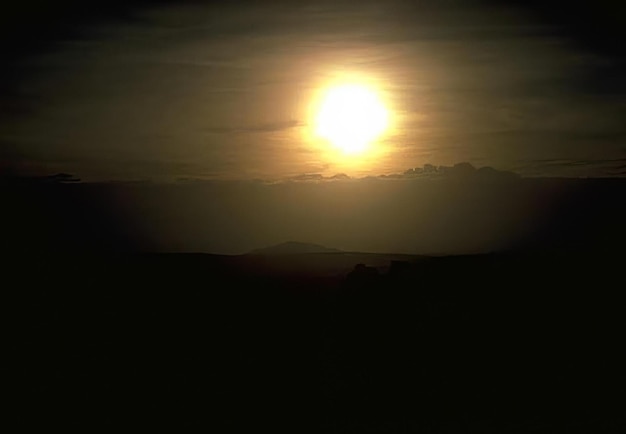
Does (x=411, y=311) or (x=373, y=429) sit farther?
(x=411, y=311)

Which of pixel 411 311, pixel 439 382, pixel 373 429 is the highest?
pixel 411 311

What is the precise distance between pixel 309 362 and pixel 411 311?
0.73 meters

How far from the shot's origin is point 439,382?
5.65 meters

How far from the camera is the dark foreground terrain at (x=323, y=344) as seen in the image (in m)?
5.42

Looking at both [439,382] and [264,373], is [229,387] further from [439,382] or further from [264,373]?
[439,382]

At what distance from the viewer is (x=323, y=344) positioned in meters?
5.71

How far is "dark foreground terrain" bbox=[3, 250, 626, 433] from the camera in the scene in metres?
5.42

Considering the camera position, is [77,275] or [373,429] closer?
[373,429]

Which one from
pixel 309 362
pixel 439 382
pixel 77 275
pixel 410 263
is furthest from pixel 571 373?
pixel 77 275

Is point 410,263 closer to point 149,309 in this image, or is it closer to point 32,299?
point 149,309

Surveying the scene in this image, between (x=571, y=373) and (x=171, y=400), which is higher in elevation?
(x=571, y=373)

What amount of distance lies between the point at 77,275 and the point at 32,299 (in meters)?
0.32

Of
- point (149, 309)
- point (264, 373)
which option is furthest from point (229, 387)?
point (149, 309)

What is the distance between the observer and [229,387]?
5.57m
